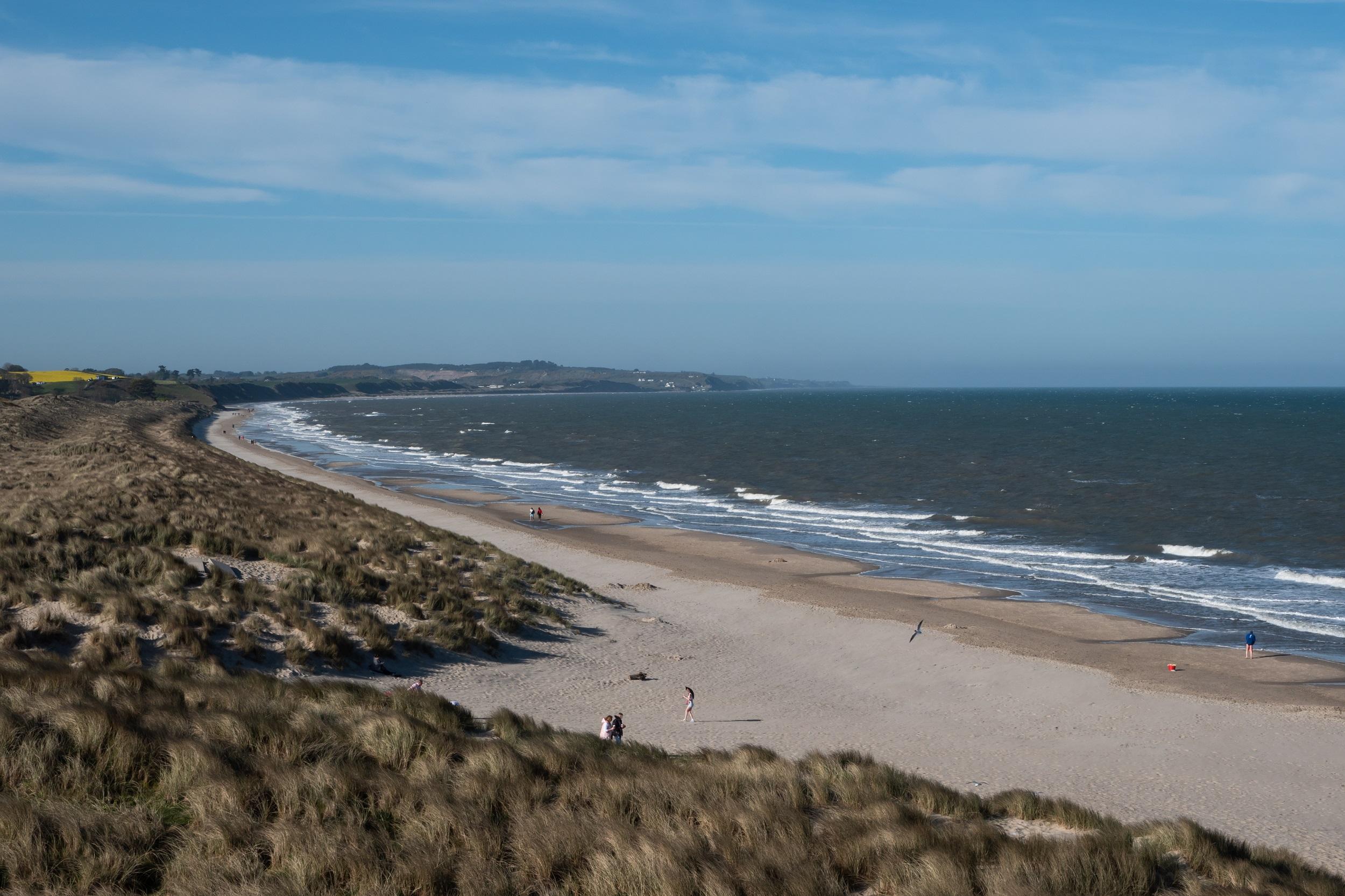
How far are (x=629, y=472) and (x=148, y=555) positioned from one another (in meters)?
44.6

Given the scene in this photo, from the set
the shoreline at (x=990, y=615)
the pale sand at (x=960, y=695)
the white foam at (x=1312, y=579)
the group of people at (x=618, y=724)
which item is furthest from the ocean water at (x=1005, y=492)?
the group of people at (x=618, y=724)

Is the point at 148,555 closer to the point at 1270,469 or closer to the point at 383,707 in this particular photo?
the point at 383,707

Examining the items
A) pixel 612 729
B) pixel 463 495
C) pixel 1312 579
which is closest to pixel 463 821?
pixel 612 729

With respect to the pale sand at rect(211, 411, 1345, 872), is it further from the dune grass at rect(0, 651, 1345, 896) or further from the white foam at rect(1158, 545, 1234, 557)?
the white foam at rect(1158, 545, 1234, 557)

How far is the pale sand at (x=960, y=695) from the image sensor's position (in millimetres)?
13203

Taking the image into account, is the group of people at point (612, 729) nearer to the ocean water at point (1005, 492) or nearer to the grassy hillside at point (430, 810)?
the grassy hillside at point (430, 810)

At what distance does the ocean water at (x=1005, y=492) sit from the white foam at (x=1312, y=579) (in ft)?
0.31

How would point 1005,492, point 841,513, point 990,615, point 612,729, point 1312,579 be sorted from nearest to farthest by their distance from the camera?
1. point 612,729
2. point 990,615
3. point 1312,579
4. point 841,513
5. point 1005,492

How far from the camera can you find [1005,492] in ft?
158

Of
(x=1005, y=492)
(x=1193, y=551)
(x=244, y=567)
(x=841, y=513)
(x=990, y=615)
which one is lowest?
(x=990, y=615)

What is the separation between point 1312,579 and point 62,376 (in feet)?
585

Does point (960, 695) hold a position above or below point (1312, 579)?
below

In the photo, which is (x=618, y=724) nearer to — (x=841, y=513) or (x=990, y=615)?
(x=990, y=615)

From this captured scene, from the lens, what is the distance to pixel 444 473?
60719mm
